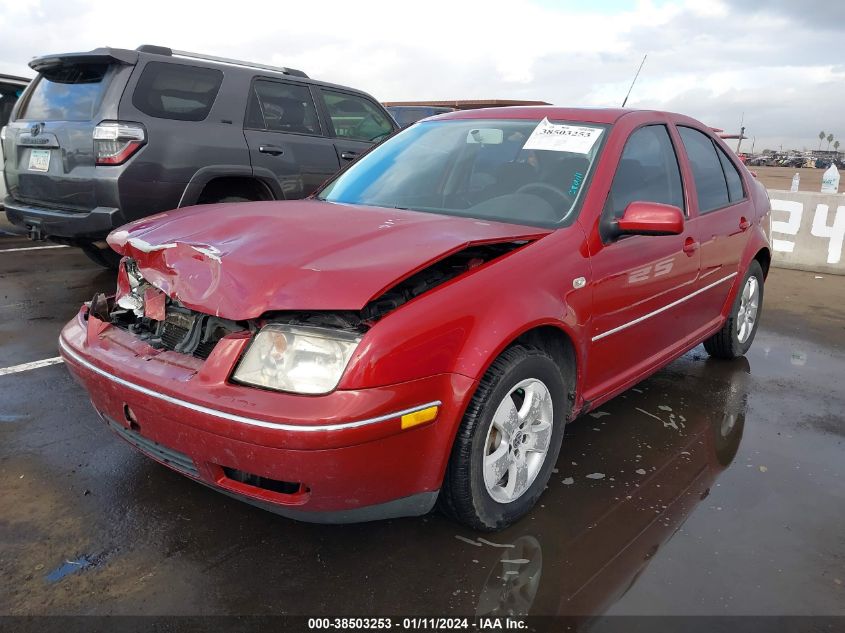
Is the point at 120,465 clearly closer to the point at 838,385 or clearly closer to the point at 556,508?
the point at 556,508

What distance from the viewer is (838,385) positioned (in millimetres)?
4344

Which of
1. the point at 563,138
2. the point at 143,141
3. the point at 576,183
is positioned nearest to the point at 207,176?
the point at 143,141

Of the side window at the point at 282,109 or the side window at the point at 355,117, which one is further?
the side window at the point at 355,117

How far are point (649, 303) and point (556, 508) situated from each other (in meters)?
1.11

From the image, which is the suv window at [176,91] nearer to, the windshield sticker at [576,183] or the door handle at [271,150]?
the door handle at [271,150]

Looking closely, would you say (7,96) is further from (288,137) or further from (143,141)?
(143,141)

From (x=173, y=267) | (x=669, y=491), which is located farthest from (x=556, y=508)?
(x=173, y=267)

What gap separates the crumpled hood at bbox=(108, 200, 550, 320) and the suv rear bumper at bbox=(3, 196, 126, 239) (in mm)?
2238

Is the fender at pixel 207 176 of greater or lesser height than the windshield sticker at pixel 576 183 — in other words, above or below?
below

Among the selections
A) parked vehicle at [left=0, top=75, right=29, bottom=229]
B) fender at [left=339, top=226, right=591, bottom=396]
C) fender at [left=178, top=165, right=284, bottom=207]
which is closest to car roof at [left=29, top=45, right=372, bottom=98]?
fender at [left=178, top=165, right=284, bottom=207]

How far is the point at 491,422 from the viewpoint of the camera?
2.27 meters

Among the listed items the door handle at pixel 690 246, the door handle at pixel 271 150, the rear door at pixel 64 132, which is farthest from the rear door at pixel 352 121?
the door handle at pixel 690 246

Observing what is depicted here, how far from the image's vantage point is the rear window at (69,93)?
16.3ft

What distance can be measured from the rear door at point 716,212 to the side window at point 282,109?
3.52 m
